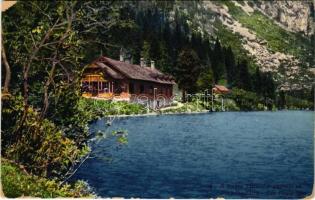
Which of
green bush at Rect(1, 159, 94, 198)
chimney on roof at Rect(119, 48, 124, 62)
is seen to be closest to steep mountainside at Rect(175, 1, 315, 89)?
chimney on roof at Rect(119, 48, 124, 62)

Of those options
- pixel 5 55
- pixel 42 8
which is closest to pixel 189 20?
pixel 42 8

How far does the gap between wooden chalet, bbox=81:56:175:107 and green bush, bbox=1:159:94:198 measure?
139 cm

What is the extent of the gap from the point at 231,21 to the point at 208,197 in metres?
2.63

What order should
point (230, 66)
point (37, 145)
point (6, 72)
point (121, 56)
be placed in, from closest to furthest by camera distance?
1. point (6, 72)
2. point (37, 145)
3. point (230, 66)
4. point (121, 56)

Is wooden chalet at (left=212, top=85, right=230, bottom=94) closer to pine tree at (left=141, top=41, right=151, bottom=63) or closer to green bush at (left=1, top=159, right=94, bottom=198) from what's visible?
pine tree at (left=141, top=41, right=151, bottom=63)

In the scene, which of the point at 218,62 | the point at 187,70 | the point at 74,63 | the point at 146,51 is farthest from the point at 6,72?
the point at 218,62

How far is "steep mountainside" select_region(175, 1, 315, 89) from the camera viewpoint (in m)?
8.52

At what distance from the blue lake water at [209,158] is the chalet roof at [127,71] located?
1.91ft

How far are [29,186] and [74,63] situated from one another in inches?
72.2

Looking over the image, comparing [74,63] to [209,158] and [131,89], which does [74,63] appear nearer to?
[131,89]

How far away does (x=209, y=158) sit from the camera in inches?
327

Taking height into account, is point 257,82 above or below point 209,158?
above

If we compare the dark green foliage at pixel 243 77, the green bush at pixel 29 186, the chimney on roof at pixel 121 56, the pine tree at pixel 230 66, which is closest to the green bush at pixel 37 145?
the green bush at pixel 29 186

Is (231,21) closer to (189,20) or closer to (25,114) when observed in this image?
A: (189,20)
